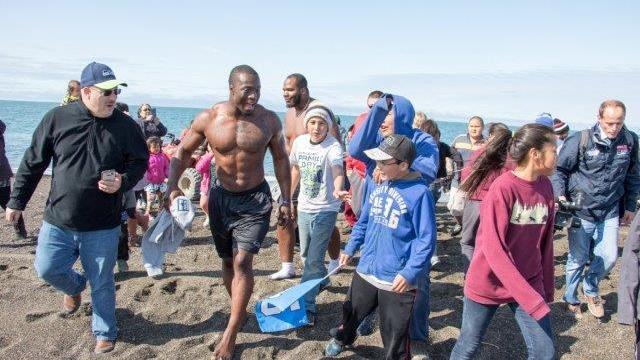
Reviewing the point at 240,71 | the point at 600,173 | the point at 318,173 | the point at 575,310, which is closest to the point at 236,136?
the point at 240,71

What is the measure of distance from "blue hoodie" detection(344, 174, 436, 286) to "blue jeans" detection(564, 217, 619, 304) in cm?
243

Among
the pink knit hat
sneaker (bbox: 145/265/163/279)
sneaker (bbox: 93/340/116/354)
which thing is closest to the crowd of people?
sneaker (bbox: 93/340/116/354)

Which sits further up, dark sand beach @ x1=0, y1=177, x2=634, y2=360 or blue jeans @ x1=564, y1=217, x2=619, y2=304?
blue jeans @ x1=564, y1=217, x2=619, y2=304

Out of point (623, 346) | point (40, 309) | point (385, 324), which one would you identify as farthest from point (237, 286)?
point (623, 346)

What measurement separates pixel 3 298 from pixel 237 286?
2.49 meters

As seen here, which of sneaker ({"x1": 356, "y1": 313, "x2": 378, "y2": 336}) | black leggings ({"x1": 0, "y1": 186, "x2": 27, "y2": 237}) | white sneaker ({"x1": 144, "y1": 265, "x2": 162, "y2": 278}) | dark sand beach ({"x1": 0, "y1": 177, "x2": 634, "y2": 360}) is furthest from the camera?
black leggings ({"x1": 0, "y1": 186, "x2": 27, "y2": 237})

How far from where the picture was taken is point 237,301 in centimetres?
407

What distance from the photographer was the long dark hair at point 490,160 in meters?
4.16

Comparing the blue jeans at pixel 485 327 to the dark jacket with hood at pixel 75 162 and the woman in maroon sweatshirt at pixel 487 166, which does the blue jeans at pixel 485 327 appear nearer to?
the woman in maroon sweatshirt at pixel 487 166

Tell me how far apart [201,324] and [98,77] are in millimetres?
2210

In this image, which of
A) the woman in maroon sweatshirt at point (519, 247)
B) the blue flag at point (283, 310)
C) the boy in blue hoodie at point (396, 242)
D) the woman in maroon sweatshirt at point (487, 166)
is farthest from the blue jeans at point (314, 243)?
the woman in maroon sweatshirt at point (519, 247)

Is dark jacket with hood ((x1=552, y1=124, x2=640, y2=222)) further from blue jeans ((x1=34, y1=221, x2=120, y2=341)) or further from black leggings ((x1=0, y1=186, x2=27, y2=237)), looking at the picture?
black leggings ((x1=0, y1=186, x2=27, y2=237))

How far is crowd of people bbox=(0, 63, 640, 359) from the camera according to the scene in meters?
3.16

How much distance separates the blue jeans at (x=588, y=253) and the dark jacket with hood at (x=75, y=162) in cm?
411
